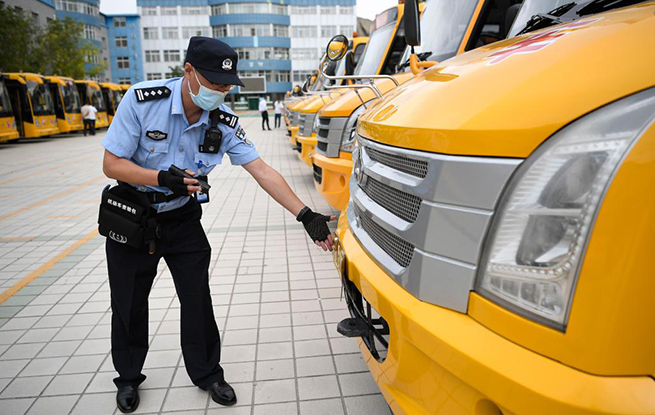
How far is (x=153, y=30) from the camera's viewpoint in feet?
235

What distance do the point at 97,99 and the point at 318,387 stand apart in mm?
28404

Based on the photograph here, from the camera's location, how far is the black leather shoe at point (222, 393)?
2.54 metres

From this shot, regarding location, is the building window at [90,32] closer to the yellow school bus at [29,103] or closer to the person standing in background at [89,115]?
the person standing in background at [89,115]

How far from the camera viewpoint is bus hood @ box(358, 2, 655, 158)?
1.14 metres

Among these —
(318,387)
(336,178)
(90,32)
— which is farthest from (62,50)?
(90,32)

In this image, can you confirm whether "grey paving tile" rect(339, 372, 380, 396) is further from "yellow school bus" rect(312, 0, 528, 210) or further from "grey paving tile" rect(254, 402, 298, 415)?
"yellow school bus" rect(312, 0, 528, 210)

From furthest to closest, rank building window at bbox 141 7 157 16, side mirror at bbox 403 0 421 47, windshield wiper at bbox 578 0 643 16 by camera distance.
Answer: building window at bbox 141 7 157 16 < side mirror at bbox 403 0 421 47 < windshield wiper at bbox 578 0 643 16

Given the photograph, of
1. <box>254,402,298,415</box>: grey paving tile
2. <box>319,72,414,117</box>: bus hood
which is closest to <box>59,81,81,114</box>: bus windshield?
<box>319,72,414,117</box>: bus hood

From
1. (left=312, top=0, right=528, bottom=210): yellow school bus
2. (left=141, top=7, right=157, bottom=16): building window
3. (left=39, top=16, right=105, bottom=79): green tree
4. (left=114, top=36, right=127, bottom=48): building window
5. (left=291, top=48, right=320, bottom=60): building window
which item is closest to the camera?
(left=312, top=0, right=528, bottom=210): yellow school bus

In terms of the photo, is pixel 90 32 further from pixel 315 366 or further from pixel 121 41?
pixel 315 366

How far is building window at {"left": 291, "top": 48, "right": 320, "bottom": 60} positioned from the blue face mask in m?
75.1

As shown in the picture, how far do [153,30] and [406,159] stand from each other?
79441 mm

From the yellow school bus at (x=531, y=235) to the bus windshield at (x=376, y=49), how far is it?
17.0 feet

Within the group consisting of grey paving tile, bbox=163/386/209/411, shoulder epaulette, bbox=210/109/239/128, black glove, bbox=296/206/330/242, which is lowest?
grey paving tile, bbox=163/386/209/411
